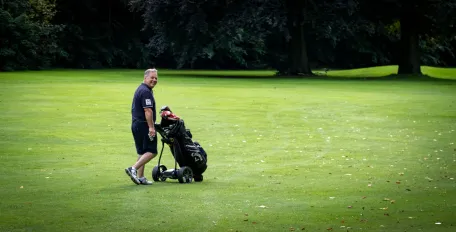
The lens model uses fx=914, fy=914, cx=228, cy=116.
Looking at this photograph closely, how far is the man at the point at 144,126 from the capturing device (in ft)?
42.2

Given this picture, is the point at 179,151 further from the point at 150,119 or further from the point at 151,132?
the point at 150,119

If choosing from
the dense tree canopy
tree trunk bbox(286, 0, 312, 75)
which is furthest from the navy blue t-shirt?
tree trunk bbox(286, 0, 312, 75)

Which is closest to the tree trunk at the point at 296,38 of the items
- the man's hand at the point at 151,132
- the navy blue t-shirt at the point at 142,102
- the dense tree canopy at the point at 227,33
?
the dense tree canopy at the point at 227,33

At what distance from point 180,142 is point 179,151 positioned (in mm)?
132

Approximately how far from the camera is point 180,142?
13.3m

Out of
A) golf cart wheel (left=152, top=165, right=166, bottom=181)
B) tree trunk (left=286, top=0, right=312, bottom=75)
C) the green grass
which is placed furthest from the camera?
tree trunk (left=286, top=0, right=312, bottom=75)

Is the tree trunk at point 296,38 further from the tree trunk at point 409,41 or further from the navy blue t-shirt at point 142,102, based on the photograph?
the navy blue t-shirt at point 142,102

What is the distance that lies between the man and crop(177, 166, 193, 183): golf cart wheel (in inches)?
17.6

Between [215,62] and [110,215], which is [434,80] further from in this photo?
[110,215]

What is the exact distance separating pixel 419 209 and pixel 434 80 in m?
43.9

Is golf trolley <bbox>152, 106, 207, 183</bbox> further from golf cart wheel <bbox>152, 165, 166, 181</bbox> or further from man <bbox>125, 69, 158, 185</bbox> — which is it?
man <bbox>125, 69, 158, 185</bbox>

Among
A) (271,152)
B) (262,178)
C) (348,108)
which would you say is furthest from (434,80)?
(262,178)

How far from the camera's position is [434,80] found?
53688 mm

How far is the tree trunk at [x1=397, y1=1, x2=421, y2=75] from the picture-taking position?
5659 cm
